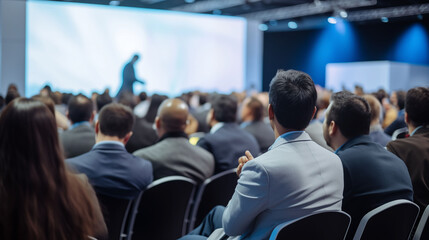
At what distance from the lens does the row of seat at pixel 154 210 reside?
102 inches

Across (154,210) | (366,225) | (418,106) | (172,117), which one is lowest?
(154,210)

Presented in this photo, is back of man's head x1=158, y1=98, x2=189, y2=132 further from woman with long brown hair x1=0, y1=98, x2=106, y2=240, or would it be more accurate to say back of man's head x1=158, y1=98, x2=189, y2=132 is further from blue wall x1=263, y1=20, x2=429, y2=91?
blue wall x1=263, y1=20, x2=429, y2=91

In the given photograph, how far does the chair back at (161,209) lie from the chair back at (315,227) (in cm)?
117

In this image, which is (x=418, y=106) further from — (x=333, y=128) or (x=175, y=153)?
(x=175, y=153)

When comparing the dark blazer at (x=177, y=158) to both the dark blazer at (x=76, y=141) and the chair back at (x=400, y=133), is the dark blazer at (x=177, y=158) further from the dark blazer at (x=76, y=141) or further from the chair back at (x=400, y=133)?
the chair back at (x=400, y=133)

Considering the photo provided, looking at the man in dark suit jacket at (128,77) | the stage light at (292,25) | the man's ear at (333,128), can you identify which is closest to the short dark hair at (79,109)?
the man's ear at (333,128)

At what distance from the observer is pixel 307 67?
21.3 metres

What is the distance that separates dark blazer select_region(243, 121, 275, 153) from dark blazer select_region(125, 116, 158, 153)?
1.08 meters

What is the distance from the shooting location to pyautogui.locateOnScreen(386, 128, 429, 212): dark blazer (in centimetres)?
256

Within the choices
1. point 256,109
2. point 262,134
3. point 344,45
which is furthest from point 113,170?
point 344,45

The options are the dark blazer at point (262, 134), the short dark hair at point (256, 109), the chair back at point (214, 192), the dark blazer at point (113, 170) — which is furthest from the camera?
the short dark hair at point (256, 109)

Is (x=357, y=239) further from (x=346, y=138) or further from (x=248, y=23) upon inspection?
(x=248, y=23)

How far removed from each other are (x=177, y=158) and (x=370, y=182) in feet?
4.77

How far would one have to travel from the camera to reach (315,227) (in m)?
1.66
